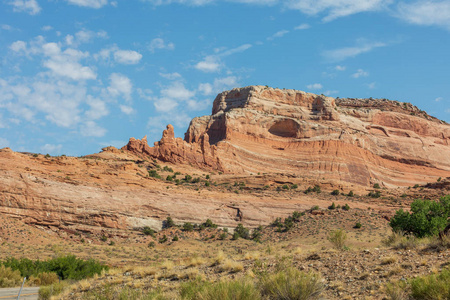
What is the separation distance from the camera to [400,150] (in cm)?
9094

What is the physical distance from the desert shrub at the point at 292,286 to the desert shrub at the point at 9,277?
17.4m

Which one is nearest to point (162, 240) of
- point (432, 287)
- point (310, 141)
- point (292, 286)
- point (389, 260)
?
point (389, 260)

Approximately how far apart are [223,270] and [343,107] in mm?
93129

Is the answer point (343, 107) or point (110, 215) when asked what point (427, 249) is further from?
point (343, 107)

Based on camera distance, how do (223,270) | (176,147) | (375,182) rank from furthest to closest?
1. (375,182)
2. (176,147)
3. (223,270)

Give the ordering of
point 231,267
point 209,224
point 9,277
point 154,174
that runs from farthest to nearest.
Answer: point 154,174, point 209,224, point 9,277, point 231,267

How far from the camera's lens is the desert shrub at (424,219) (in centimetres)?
2753

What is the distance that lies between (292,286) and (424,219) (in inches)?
867

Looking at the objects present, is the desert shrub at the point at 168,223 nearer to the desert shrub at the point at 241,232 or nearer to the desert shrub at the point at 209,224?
the desert shrub at the point at 209,224

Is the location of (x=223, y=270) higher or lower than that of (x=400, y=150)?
lower

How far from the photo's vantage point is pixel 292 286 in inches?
380

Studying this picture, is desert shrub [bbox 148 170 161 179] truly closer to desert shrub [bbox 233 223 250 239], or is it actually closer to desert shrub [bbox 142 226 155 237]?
desert shrub [bbox 142 226 155 237]

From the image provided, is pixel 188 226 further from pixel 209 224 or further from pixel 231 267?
pixel 231 267

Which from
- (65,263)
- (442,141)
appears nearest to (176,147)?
(65,263)
